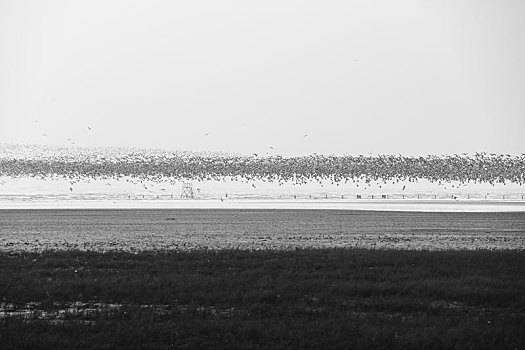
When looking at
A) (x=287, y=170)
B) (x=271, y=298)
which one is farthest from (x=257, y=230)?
Result: (x=287, y=170)

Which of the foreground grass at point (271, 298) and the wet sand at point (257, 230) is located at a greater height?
the foreground grass at point (271, 298)

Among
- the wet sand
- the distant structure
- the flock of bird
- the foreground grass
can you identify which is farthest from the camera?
the flock of bird

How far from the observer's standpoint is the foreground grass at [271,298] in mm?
17516

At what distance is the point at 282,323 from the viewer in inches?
750

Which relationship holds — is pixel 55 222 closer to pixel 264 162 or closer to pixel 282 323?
pixel 282 323

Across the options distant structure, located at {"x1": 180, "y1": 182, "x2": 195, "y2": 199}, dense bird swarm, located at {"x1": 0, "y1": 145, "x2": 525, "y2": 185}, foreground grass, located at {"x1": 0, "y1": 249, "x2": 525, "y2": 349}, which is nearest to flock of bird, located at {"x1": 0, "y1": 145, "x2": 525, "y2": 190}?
dense bird swarm, located at {"x1": 0, "y1": 145, "x2": 525, "y2": 185}

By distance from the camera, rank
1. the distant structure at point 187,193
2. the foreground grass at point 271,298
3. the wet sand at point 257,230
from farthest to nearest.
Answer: the distant structure at point 187,193 < the wet sand at point 257,230 < the foreground grass at point 271,298

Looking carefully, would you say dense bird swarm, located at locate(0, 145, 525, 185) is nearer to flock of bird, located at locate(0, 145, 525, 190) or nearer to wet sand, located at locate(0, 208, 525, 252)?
flock of bird, located at locate(0, 145, 525, 190)

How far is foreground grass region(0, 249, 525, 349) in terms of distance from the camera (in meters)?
17.5

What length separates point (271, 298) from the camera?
2264cm

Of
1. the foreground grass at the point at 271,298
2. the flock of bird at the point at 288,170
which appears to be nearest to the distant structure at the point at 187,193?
the flock of bird at the point at 288,170

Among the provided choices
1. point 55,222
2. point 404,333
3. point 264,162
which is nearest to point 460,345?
point 404,333

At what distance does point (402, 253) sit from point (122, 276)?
11.7 metres

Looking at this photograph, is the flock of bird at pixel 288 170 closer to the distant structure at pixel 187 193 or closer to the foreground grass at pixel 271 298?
the distant structure at pixel 187 193
